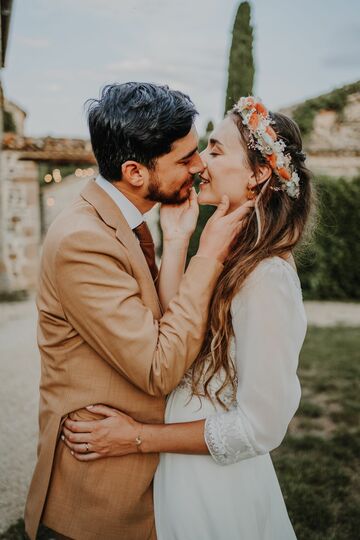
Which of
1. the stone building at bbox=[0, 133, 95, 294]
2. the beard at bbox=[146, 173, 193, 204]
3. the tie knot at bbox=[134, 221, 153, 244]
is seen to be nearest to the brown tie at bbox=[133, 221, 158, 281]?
the tie knot at bbox=[134, 221, 153, 244]

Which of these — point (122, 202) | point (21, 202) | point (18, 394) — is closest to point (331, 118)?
point (21, 202)

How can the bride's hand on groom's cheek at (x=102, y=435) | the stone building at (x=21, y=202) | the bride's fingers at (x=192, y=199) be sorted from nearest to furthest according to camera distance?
the bride's hand on groom's cheek at (x=102, y=435), the bride's fingers at (x=192, y=199), the stone building at (x=21, y=202)

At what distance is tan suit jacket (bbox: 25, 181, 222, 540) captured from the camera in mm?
1586

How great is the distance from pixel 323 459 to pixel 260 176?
3.17m

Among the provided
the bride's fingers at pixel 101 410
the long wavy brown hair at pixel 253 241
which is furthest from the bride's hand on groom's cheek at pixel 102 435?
the long wavy brown hair at pixel 253 241

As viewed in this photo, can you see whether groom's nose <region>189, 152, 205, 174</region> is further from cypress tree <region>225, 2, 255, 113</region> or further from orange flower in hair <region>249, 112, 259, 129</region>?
cypress tree <region>225, 2, 255, 113</region>

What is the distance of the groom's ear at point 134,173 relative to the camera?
6.37 feet

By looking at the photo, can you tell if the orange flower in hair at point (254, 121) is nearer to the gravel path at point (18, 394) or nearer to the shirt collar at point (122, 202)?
the shirt collar at point (122, 202)

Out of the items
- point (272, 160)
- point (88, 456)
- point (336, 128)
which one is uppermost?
point (336, 128)

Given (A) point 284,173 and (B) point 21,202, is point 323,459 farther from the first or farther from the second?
(B) point 21,202

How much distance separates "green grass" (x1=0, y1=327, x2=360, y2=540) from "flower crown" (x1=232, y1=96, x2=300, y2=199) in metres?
2.45

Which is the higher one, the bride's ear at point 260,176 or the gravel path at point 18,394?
the bride's ear at point 260,176

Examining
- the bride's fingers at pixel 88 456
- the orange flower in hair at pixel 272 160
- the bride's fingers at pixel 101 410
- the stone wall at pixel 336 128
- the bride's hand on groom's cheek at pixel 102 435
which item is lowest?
the bride's fingers at pixel 88 456

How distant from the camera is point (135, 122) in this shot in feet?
6.11
